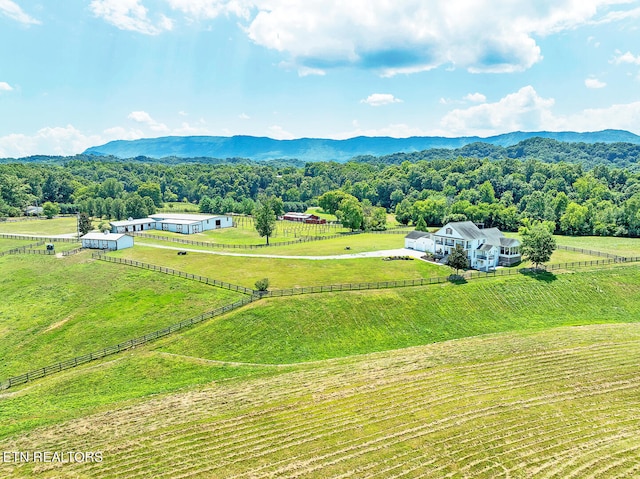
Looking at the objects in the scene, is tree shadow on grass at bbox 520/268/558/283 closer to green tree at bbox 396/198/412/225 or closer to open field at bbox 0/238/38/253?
green tree at bbox 396/198/412/225

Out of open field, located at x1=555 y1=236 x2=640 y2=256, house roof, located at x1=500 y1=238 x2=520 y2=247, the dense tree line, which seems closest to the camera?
house roof, located at x1=500 y1=238 x2=520 y2=247

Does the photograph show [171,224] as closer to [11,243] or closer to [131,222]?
[131,222]

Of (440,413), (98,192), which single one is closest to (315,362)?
(440,413)

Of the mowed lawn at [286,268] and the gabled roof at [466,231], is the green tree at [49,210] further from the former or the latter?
the gabled roof at [466,231]

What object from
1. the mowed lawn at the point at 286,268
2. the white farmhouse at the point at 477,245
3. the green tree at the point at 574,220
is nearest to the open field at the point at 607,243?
the green tree at the point at 574,220

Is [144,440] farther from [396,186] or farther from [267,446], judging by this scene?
[396,186]

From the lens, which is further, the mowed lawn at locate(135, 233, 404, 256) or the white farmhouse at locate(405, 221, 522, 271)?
the mowed lawn at locate(135, 233, 404, 256)

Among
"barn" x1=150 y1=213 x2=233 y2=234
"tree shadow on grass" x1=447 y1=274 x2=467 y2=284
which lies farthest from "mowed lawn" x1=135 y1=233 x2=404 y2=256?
"tree shadow on grass" x1=447 y1=274 x2=467 y2=284

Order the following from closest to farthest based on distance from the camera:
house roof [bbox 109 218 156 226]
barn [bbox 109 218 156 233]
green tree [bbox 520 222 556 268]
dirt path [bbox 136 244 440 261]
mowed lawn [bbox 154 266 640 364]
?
mowed lawn [bbox 154 266 640 364] < green tree [bbox 520 222 556 268] < dirt path [bbox 136 244 440 261] < barn [bbox 109 218 156 233] < house roof [bbox 109 218 156 226]

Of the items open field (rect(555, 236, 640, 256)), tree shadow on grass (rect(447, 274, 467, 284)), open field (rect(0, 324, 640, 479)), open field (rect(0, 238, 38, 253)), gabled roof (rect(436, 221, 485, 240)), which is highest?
gabled roof (rect(436, 221, 485, 240))
